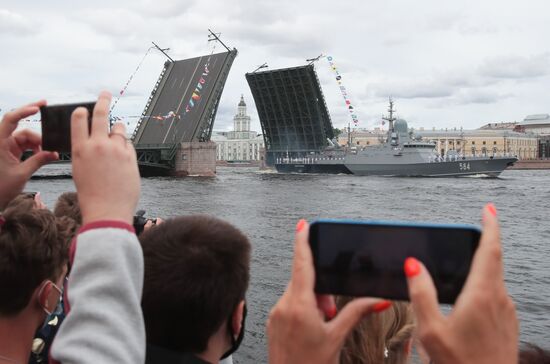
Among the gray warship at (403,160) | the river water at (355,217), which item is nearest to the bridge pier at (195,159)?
the gray warship at (403,160)

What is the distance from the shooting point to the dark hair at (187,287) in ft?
3.02

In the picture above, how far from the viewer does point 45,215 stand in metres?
1.31

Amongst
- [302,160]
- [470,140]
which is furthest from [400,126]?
[470,140]

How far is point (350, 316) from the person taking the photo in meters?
0.62

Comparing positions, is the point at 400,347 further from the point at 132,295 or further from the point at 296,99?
the point at 296,99

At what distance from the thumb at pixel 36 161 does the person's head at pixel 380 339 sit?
588 mm

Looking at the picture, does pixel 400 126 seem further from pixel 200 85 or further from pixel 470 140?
pixel 470 140

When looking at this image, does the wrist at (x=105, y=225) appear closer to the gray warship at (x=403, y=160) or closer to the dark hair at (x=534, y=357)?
the dark hair at (x=534, y=357)

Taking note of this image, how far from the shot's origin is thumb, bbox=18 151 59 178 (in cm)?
99

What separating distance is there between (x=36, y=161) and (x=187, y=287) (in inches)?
14.4

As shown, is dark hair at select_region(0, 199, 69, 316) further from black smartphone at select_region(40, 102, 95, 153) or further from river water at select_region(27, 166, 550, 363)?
river water at select_region(27, 166, 550, 363)

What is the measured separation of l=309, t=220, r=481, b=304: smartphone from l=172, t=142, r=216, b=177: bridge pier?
29228 mm

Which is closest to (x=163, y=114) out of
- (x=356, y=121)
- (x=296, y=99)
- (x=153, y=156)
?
(x=153, y=156)

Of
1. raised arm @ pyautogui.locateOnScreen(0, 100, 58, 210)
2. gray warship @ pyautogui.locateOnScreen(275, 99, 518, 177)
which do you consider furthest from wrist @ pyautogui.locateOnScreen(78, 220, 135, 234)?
gray warship @ pyautogui.locateOnScreen(275, 99, 518, 177)
